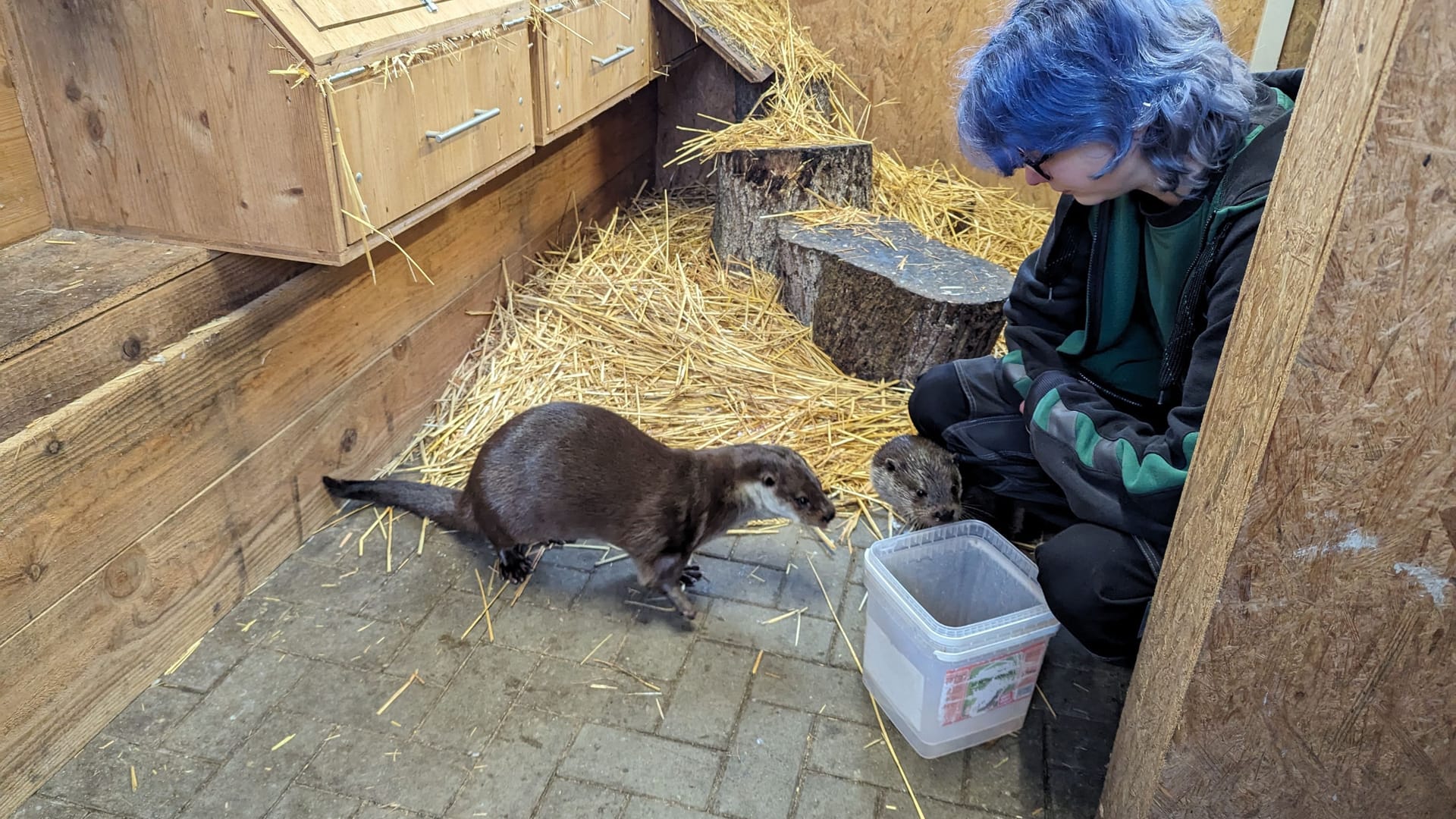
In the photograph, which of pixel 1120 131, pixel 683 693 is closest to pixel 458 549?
pixel 683 693

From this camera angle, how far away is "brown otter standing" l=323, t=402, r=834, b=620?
309 centimetres

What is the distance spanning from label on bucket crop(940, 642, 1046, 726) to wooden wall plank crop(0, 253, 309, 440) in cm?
227

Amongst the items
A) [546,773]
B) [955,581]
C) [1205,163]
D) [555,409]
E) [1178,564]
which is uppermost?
[1205,163]

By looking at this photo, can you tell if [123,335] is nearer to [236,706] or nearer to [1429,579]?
[236,706]

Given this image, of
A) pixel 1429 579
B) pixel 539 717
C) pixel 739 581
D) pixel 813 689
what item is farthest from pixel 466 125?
pixel 1429 579

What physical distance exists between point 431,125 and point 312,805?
6.32 ft

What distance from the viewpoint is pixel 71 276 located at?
264 cm

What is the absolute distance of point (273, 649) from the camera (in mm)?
2957

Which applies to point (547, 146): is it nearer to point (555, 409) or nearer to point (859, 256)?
point (859, 256)

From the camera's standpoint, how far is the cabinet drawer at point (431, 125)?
2695 millimetres

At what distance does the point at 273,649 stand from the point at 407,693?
46 cm

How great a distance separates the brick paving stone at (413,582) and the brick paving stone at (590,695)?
1.62ft

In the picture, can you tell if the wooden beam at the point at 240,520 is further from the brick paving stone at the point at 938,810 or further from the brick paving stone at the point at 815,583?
the brick paving stone at the point at 938,810

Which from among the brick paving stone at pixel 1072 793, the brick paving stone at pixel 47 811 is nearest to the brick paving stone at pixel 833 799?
the brick paving stone at pixel 1072 793
